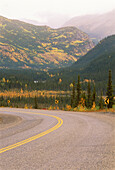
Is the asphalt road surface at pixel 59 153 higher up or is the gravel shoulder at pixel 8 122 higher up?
the asphalt road surface at pixel 59 153

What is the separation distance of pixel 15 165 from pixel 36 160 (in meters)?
0.72

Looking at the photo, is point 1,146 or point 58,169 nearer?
point 58,169

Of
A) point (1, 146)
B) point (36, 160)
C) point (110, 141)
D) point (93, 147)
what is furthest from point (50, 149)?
point (110, 141)

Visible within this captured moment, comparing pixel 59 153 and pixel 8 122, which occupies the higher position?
pixel 59 153

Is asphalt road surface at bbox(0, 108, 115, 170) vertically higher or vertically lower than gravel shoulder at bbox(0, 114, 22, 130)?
higher

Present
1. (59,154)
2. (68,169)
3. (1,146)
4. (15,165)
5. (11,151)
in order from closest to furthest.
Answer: (68,169) → (15,165) → (59,154) → (11,151) → (1,146)

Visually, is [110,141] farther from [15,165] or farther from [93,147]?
[15,165]

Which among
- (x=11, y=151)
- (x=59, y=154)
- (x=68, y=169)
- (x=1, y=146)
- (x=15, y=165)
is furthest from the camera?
(x=1, y=146)

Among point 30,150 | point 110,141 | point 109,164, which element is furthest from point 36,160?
point 110,141

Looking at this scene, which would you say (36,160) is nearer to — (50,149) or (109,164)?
(50,149)

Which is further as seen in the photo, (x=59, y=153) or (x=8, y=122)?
(x=8, y=122)

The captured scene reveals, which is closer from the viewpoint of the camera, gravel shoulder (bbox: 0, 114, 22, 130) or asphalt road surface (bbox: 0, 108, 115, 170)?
asphalt road surface (bbox: 0, 108, 115, 170)

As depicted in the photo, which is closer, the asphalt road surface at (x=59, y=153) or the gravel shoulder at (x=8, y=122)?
the asphalt road surface at (x=59, y=153)

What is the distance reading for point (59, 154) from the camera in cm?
629
